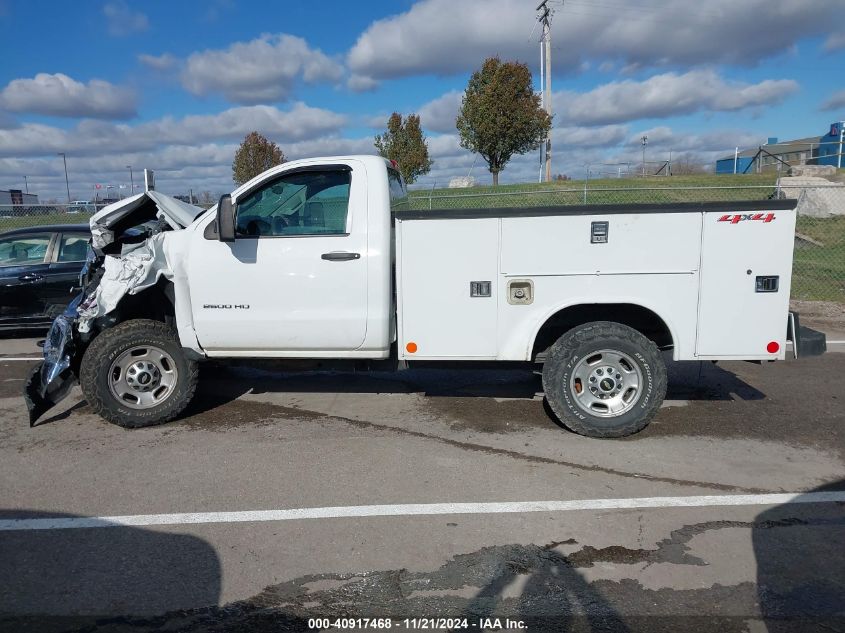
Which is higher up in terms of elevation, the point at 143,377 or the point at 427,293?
the point at 427,293

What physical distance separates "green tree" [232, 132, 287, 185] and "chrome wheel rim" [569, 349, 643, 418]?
38.3 m

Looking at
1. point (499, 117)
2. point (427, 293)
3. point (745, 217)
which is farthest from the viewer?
point (499, 117)

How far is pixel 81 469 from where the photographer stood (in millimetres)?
4793

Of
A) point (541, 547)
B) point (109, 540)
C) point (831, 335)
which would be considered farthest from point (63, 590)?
point (831, 335)

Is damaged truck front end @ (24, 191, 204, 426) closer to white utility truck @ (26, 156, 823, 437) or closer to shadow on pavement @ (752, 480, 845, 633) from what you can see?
white utility truck @ (26, 156, 823, 437)

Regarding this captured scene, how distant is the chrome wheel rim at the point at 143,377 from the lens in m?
5.57

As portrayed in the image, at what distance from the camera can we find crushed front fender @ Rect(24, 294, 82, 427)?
5.49 m

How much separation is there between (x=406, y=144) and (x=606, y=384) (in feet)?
101

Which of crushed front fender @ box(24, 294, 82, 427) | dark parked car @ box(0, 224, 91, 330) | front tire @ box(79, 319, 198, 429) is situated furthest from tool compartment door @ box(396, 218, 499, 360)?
dark parked car @ box(0, 224, 91, 330)

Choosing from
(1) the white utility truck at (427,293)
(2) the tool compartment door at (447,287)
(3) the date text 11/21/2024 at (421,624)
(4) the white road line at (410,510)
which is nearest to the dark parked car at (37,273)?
(1) the white utility truck at (427,293)

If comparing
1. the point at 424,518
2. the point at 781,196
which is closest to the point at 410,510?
the point at 424,518

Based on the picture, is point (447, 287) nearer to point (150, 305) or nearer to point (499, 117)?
point (150, 305)

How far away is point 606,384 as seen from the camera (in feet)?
17.1

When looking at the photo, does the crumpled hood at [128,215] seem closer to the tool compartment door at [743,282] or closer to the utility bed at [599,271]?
the utility bed at [599,271]
